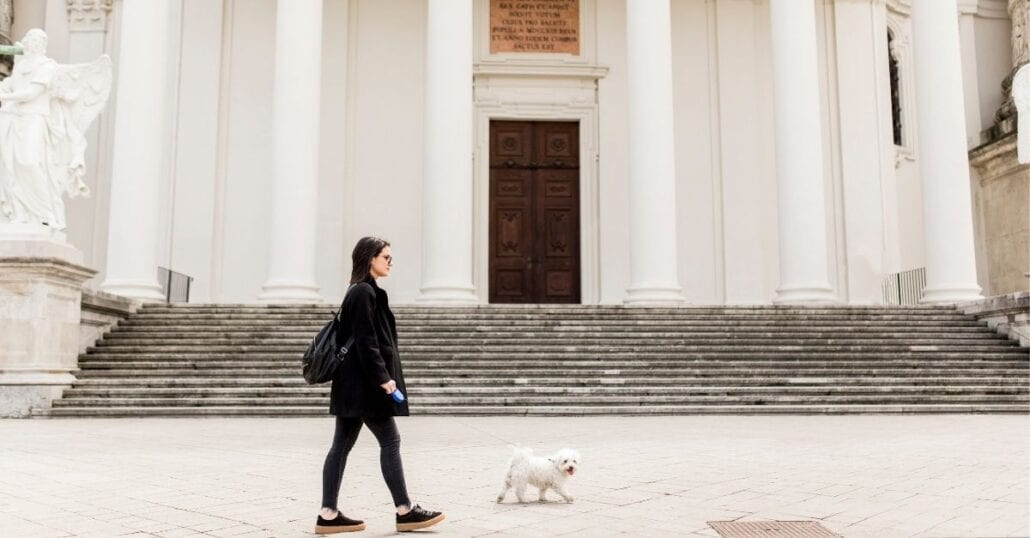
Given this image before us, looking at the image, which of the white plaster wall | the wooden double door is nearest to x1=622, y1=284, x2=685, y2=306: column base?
the wooden double door

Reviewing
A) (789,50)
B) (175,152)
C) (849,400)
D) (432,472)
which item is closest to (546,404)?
(849,400)

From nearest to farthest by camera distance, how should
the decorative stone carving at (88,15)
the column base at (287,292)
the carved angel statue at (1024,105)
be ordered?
the carved angel statue at (1024,105) → the column base at (287,292) → the decorative stone carving at (88,15)

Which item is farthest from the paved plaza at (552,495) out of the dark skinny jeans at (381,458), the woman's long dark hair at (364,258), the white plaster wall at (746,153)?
the white plaster wall at (746,153)

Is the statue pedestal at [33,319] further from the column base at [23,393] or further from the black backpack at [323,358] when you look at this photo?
the black backpack at [323,358]

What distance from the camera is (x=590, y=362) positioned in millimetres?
12992

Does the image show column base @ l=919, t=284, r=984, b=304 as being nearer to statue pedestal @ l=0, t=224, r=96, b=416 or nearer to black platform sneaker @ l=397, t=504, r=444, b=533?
black platform sneaker @ l=397, t=504, r=444, b=533

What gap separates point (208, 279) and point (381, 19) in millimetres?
7861

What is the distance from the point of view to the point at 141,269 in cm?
1642

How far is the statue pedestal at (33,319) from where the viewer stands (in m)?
11.2

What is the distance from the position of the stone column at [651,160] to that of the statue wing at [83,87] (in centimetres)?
958

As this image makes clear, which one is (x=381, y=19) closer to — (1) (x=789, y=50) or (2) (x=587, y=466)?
(1) (x=789, y=50)

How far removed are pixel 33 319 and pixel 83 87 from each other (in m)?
3.49

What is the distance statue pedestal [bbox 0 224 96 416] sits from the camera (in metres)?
11.2

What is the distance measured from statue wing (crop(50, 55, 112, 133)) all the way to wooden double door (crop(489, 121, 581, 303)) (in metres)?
10.5
